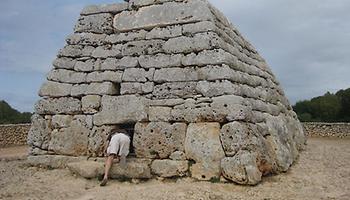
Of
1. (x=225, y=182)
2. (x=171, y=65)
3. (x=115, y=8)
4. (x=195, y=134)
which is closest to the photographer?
(x=225, y=182)

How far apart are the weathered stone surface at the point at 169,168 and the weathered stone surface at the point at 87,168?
907mm

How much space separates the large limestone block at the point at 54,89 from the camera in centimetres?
770

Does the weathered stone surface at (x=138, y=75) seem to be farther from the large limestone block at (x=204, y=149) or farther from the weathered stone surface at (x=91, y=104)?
the large limestone block at (x=204, y=149)

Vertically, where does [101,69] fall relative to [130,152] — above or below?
above

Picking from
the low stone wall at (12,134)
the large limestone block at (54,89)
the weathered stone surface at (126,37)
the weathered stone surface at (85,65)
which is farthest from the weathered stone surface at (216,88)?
the low stone wall at (12,134)

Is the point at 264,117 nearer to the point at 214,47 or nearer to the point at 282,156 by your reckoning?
the point at 282,156

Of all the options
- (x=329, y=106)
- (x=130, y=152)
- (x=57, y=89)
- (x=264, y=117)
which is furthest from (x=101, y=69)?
(x=329, y=106)

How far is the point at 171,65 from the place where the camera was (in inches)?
277

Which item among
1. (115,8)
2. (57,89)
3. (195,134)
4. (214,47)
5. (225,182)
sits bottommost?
(225,182)

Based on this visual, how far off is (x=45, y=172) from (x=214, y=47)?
3.74 meters

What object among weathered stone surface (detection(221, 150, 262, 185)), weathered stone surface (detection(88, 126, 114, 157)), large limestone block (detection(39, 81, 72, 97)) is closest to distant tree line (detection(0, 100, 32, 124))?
large limestone block (detection(39, 81, 72, 97))

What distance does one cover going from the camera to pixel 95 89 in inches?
293

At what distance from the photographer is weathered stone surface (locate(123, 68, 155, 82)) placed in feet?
23.4

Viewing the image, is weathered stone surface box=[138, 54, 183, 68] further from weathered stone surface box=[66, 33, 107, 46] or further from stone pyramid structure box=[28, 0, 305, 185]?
weathered stone surface box=[66, 33, 107, 46]
